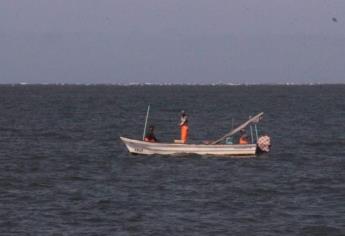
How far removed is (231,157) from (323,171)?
5.65m

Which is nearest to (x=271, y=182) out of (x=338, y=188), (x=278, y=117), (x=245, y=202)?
(x=338, y=188)

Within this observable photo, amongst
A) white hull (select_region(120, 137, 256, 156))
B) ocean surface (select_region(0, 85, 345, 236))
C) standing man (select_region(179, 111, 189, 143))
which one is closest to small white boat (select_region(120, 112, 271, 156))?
white hull (select_region(120, 137, 256, 156))

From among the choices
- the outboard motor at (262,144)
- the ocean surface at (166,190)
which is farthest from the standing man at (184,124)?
the outboard motor at (262,144)

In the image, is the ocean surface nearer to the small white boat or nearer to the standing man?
the small white boat

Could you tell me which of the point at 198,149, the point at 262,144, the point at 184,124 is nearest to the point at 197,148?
the point at 198,149

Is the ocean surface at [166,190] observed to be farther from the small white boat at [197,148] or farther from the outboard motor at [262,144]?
the outboard motor at [262,144]

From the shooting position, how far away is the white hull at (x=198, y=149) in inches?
1769

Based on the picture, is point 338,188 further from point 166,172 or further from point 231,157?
point 231,157

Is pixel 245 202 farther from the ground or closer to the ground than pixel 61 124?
closer to the ground

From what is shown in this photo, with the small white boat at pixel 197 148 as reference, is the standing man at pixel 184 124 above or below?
above

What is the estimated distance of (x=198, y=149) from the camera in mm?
45094

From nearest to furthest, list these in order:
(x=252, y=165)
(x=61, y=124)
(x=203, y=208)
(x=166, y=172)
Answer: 1. (x=203, y=208)
2. (x=166, y=172)
3. (x=252, y=165)
4. (x=61, y=124)

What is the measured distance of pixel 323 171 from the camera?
→ 1641 inches

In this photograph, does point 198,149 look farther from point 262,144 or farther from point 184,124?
point 262,144
